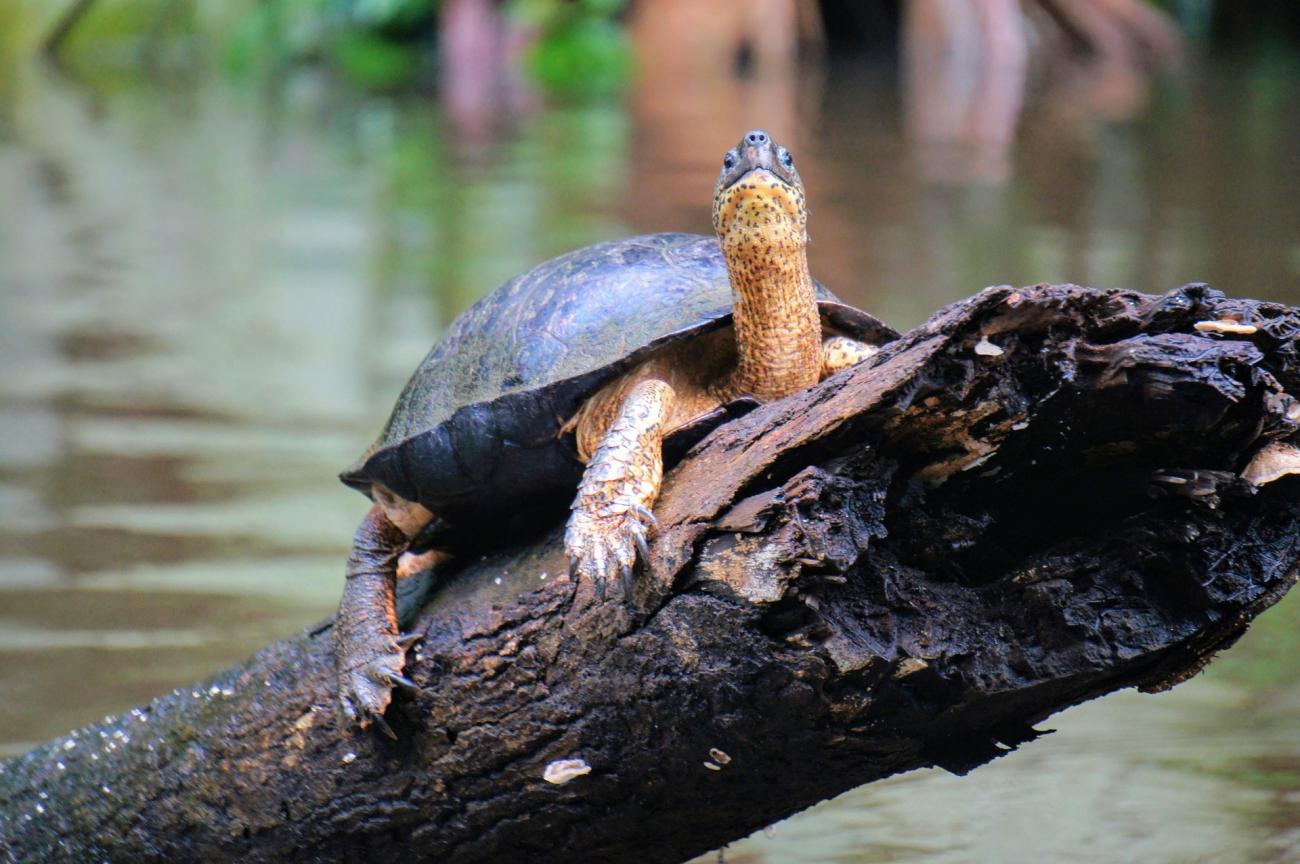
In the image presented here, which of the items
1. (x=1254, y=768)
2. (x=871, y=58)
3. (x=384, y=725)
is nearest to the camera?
(x=384, y=725)

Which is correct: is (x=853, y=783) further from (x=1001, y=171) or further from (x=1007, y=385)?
(x=1001, y=171)

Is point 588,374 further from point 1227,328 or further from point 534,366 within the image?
point 1227,328

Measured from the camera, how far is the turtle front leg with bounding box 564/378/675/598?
5.79 feet

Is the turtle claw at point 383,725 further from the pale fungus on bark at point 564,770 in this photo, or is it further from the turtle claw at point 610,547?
the turtle claw at point 610,547

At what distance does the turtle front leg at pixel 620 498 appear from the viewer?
5.79 ft

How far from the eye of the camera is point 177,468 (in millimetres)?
5055

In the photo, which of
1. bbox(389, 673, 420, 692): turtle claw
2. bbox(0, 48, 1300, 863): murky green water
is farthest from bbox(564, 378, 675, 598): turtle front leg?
bbox(0, 48, 1300, 863): murky green water

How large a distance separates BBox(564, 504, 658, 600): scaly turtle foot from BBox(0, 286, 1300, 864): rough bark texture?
35 mm

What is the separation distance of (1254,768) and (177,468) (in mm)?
3816

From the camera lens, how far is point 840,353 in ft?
7.81

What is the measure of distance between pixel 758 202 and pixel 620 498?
0.57 m

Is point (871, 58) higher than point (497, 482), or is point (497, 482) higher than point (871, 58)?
point (871, 58)

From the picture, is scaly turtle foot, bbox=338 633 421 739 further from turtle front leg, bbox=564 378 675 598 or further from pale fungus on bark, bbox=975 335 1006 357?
pale fungus on bark, bbox=975 335 1006 357

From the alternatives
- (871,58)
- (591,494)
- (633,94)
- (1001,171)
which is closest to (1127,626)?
(591,494)
